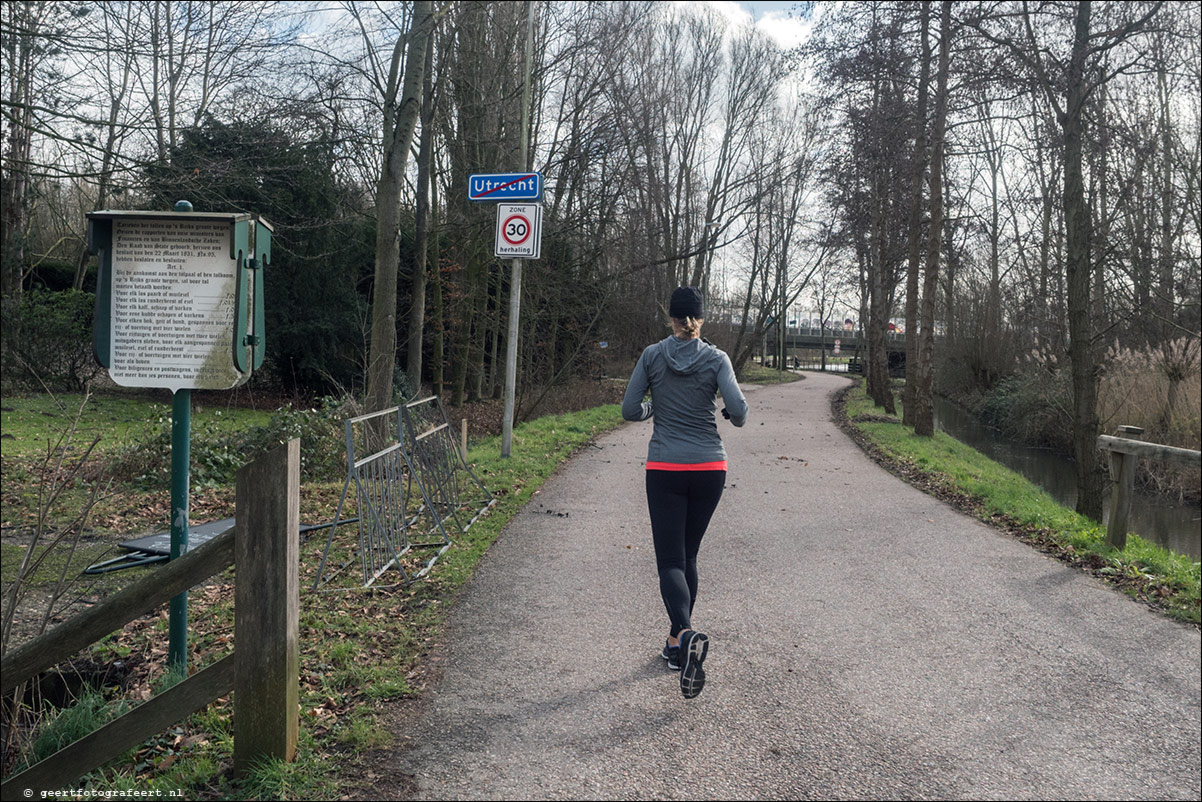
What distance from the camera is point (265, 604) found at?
345cm

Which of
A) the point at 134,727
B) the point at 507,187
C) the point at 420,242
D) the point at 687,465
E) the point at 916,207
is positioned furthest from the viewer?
the point at 916,207

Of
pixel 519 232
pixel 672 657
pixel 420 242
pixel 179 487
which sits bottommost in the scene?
pixel 672 657

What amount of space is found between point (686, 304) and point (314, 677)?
271 centimetres

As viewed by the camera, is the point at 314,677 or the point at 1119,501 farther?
the point at 1119,501

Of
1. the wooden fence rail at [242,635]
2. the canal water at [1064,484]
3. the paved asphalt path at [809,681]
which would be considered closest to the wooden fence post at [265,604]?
the wooden fence rail at [242,635]

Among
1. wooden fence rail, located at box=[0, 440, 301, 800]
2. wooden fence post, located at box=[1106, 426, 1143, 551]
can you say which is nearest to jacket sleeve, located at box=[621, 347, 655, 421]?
wooden fence rail, located at box=[0, 440, 301, 800]

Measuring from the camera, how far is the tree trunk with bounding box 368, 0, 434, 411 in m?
11.2

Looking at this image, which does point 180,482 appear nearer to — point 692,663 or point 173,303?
point 173,303

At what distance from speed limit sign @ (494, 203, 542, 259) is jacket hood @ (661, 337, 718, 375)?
6.95 meters

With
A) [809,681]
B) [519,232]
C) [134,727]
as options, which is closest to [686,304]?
[809,681]

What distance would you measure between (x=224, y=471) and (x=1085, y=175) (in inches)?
460

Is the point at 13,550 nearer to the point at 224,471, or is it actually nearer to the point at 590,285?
the point at 224,471

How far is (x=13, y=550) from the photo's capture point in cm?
833

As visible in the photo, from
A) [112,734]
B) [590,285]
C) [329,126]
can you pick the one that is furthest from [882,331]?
[112,734]
